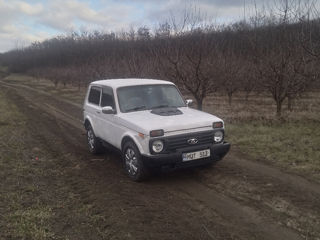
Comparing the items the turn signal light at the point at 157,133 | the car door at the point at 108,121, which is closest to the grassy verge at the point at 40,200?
the car door at the point at 108,121

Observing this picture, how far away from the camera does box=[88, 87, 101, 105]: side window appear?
291 inches

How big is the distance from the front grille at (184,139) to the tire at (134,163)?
0.58 meters

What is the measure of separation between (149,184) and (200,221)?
166cm

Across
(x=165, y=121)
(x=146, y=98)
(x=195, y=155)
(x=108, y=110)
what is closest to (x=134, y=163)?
(x=165, y=121)

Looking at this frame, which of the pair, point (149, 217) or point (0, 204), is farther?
point (0, 204)

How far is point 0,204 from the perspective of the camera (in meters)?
4.81

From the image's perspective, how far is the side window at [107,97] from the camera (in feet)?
21.6

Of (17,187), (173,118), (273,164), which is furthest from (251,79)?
(17,187)

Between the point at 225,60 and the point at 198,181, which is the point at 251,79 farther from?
the point at 198,181

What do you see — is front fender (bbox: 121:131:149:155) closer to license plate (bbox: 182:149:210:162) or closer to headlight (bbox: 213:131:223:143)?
license plate (bbox: 182:149:210:162)

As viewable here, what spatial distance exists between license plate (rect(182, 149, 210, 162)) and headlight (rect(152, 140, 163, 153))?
421mm

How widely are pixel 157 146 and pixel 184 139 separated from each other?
0.50m

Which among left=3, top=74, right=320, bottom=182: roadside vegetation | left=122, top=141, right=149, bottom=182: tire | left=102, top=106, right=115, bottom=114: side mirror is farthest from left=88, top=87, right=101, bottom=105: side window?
left=3, top=74, right=320, bottom=182: roadside vegetation

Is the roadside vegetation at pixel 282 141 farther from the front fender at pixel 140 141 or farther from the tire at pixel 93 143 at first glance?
the tire at pixel 93 143
